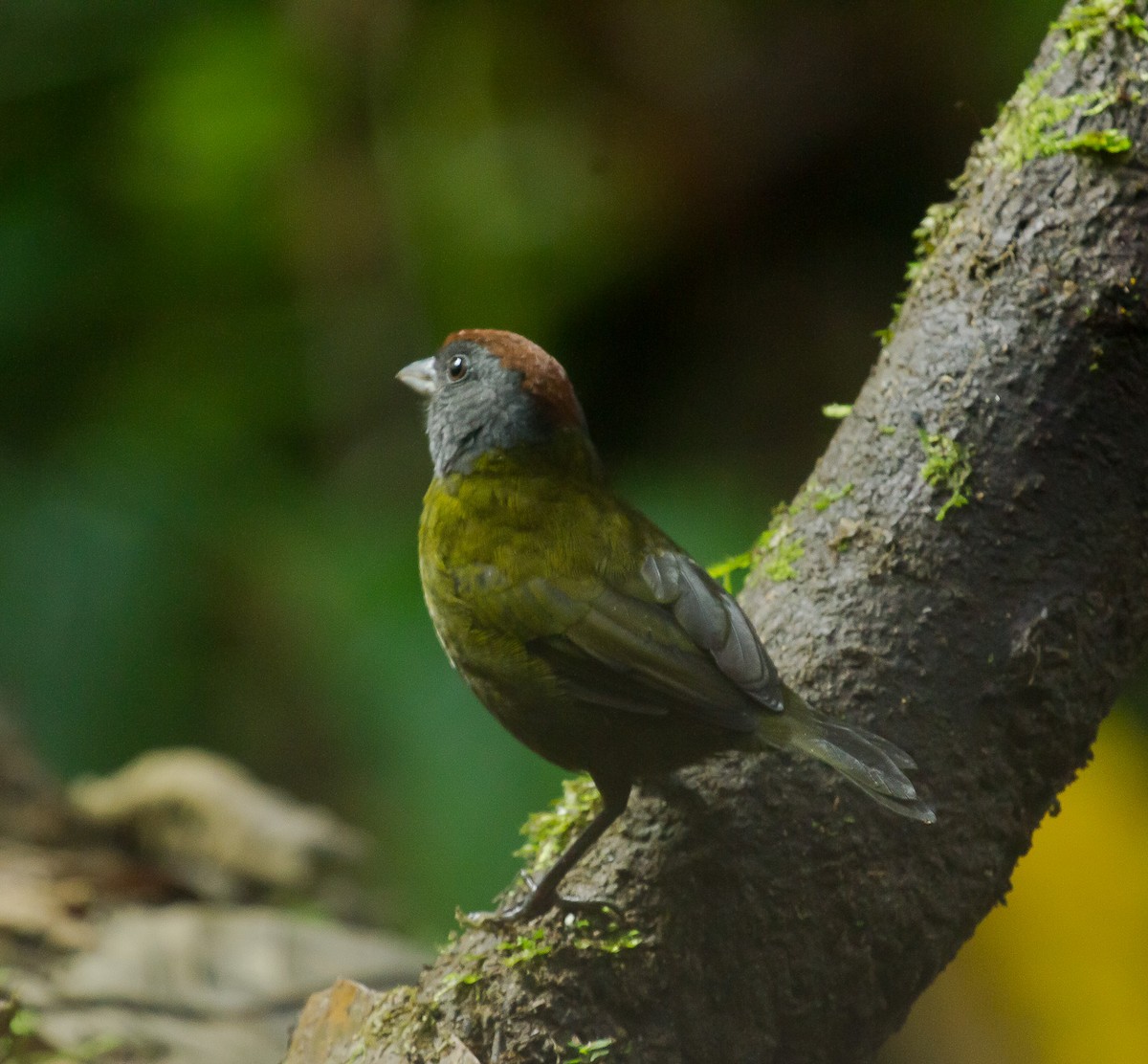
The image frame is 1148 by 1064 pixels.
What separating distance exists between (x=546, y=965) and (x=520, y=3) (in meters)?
4.12

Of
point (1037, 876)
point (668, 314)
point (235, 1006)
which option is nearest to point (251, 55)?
point (668, 314)

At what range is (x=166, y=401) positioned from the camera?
541 cm

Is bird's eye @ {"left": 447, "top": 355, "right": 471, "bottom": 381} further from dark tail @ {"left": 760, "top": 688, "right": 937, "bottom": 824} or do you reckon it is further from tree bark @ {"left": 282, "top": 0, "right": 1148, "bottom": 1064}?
dark tail @ {"left": 760, "top": 688, "right": 937, "bottom": 824}

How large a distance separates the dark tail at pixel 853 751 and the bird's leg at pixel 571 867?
0.32 m

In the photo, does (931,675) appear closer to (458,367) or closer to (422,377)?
(458,367)

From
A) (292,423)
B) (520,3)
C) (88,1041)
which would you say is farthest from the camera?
(292,423)

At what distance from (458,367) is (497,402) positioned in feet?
0.61

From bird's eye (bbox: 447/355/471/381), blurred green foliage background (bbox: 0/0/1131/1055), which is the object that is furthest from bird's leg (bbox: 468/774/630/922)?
blurred green foliage background (bbox: 0/0/1131/1055)

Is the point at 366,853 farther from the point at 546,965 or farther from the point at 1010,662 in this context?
the point at 1010,662

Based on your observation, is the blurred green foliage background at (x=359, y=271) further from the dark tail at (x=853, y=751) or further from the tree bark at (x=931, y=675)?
the dark tail at (x=853, y=751)

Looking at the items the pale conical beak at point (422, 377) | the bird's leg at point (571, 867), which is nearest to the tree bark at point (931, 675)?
the bird's leg at point (571, 867)

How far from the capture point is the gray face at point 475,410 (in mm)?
2572

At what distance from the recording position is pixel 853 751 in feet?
6.23

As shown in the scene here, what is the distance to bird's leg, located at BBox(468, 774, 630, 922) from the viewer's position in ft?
6.64
